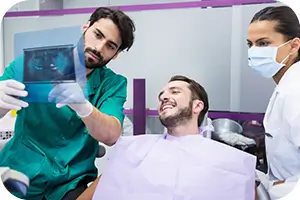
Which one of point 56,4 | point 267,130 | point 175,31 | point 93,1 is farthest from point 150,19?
point 267,130

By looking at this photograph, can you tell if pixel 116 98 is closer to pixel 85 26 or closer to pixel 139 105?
pixel 139 105

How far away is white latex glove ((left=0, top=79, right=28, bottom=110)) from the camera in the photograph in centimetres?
99

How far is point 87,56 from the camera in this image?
3.43 feet

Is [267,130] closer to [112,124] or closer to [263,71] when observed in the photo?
[263,71]

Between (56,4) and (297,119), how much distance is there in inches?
29.9

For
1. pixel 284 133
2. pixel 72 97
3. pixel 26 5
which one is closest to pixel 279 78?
pixel 284 133

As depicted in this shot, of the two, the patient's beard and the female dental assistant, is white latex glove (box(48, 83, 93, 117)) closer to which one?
the patient's beard

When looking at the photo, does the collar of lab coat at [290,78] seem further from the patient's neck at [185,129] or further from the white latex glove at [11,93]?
the white latex glove at [11,93]

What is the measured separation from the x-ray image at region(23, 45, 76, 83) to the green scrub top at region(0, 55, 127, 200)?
0.36ft

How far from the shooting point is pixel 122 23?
1069 millimetres

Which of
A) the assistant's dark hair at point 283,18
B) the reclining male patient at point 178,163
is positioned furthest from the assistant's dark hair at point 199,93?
the assistant's dark hair at point 283,18

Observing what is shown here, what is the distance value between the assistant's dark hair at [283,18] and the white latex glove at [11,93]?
0.65 meters

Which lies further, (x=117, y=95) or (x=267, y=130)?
(x=117, y=95)

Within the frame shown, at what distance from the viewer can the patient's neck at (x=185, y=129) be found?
103 centimetres
